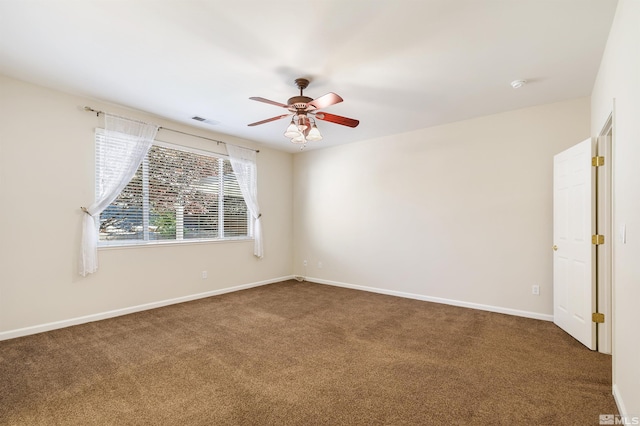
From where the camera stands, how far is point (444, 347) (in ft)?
9.88

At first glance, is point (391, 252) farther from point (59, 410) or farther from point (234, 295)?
point (59, 410)

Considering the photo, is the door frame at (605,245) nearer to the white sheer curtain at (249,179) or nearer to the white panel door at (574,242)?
the white panel door at (574,242)

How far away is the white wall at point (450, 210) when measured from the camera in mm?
3906

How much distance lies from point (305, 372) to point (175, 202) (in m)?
3.35

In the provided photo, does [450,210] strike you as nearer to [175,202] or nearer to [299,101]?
[299,101]

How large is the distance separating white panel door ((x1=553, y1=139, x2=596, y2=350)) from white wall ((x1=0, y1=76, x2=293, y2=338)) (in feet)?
16.6

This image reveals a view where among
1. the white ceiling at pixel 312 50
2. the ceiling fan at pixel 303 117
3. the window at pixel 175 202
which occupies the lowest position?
the window at pixel 175 202

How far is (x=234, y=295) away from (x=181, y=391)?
292 cm

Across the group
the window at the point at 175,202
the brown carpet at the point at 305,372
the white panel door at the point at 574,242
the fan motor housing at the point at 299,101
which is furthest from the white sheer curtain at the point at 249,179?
the white panel door at the point at 574,242

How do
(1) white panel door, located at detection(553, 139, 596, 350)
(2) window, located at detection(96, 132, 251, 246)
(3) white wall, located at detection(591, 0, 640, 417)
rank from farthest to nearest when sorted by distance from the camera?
(2) window, located at detection(96, 132, 251, 246) → (1) white panel door, located at detection(553, 139, 596, 350) → (3) white wall, located at detection(591, 0, 640, 417)

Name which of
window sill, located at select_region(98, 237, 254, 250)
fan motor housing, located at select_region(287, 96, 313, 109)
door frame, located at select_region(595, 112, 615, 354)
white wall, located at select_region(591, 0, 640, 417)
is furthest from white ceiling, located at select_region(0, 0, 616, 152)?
window sill, located at select_region(98, 237, 254, 250)

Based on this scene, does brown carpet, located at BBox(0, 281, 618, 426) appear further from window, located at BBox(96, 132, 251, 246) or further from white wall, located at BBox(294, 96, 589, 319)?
window, located at BBox(96, 132, 251, 246)

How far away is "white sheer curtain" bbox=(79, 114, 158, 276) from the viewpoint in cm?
373

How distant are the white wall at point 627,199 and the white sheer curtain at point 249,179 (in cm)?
486
